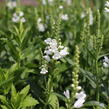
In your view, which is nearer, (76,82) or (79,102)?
(76,82)

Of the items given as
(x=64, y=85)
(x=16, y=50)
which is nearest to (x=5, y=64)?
(x=16, y=50)

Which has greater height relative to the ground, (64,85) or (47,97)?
(47,97)

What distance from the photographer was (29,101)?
3639mm

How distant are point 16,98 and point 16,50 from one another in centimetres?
99

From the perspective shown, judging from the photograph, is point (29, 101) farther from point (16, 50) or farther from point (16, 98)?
point (16, 50)

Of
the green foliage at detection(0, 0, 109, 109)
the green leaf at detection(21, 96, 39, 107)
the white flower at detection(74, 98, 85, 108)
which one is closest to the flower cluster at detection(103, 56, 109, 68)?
the green foliage at detection(0, 0, 109, 109)

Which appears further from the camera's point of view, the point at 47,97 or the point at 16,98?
the point at 47,97

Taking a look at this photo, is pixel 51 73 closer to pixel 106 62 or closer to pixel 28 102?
pixel 28 102

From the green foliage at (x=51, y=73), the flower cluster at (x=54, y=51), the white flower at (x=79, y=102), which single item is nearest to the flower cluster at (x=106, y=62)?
the green foliage at (x=51, y=73)

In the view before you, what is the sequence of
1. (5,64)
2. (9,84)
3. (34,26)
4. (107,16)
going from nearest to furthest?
1. (9,84)
2. (5,64)
3. (34,26)
4. (107,16)

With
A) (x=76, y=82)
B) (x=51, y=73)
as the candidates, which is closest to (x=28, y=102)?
(x=51, y=73)

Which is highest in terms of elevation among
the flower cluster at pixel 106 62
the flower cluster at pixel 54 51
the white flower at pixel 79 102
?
the flower cluster at pixel 54 51

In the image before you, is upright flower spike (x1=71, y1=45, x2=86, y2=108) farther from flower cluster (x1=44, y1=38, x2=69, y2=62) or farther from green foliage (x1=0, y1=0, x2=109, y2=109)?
flower cluster (x1=44, y1=38, x2=69, y2=62)

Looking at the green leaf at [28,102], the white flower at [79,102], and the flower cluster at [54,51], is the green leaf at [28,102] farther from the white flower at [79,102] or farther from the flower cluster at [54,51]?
the white flower at [79,102]
